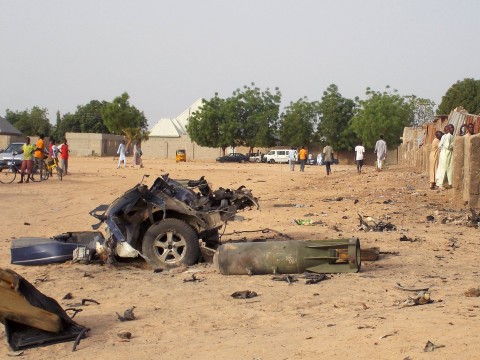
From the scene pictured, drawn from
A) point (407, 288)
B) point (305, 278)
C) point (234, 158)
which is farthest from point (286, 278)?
point (234, 158)

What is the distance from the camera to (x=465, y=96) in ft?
229

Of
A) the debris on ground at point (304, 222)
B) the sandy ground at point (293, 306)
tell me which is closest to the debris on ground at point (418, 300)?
the sandy ground at point (293, 306)

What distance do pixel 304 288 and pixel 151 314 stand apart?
69.3 inches

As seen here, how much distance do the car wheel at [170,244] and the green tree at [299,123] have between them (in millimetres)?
72429

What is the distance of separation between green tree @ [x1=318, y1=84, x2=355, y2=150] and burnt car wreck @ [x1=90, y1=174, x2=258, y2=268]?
7025 centimetres

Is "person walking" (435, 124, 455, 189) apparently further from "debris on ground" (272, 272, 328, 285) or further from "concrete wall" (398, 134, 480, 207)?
"debris on ground" (272, 272, 328, 285)

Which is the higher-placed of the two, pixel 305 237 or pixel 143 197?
pixel 143 197

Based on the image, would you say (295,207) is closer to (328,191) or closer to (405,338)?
(328,191)

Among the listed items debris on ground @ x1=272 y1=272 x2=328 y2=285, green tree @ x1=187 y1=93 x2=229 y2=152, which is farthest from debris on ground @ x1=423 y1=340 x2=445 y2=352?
green tree @ x1=187 y1=93 x2=229 y2=152

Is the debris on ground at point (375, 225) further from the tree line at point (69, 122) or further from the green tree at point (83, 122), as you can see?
the green tree at point (83, 122)

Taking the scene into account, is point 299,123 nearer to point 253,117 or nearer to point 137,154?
point 253,117

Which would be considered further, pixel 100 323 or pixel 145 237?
pixel 145 237

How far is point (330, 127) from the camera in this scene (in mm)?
81312

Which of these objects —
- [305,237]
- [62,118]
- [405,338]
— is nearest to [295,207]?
[305,237]
